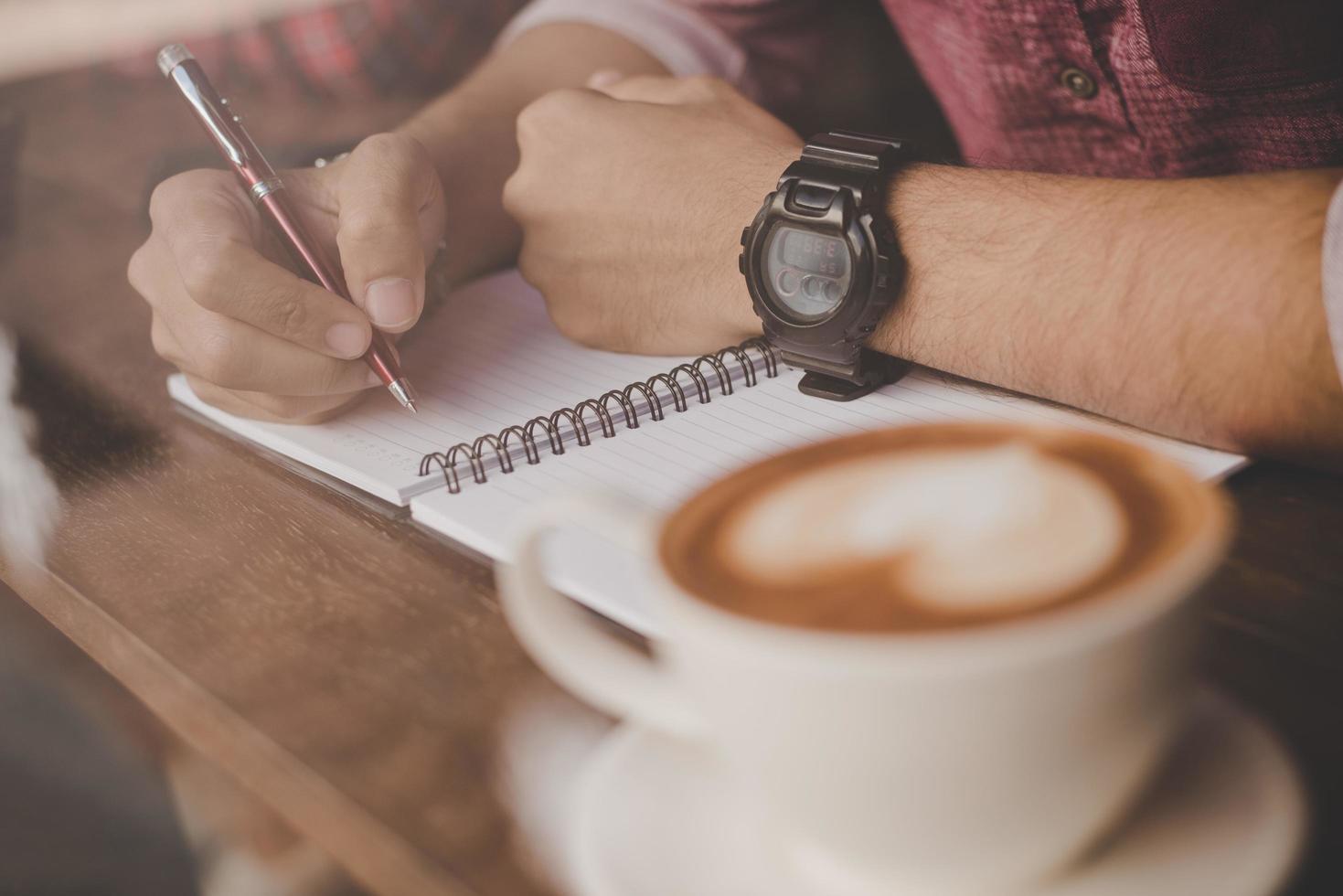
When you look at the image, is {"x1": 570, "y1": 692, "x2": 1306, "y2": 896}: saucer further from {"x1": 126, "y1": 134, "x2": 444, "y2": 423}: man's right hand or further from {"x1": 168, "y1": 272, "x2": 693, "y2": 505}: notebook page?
{"x1": 126, "y1": 134, "x2": 444, "y2": 423}: man's right hand

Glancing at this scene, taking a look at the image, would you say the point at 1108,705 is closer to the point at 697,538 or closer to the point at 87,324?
the point at 697,538

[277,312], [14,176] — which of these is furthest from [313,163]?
[14,176]

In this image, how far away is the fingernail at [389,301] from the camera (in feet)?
2.51

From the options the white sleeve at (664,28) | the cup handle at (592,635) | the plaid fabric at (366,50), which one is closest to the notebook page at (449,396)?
the cup handle at (592,635)

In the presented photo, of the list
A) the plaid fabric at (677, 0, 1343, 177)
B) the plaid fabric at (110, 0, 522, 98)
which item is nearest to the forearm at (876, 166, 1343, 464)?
the plaid fabric at (677, 0, 1343, 177)

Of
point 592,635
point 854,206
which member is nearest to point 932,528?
point 592,635

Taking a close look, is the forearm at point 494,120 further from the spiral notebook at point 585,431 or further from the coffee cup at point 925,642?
the coffee cup at point 925,642

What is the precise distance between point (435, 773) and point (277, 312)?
42cm

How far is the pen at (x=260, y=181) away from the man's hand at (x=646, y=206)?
155 millimetres

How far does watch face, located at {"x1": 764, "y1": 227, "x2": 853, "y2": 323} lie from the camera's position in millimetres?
724

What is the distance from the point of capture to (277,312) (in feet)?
2.48

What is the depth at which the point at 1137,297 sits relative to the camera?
2.08 ft

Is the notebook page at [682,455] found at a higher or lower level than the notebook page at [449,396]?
higher

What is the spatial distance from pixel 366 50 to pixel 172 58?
137cm
